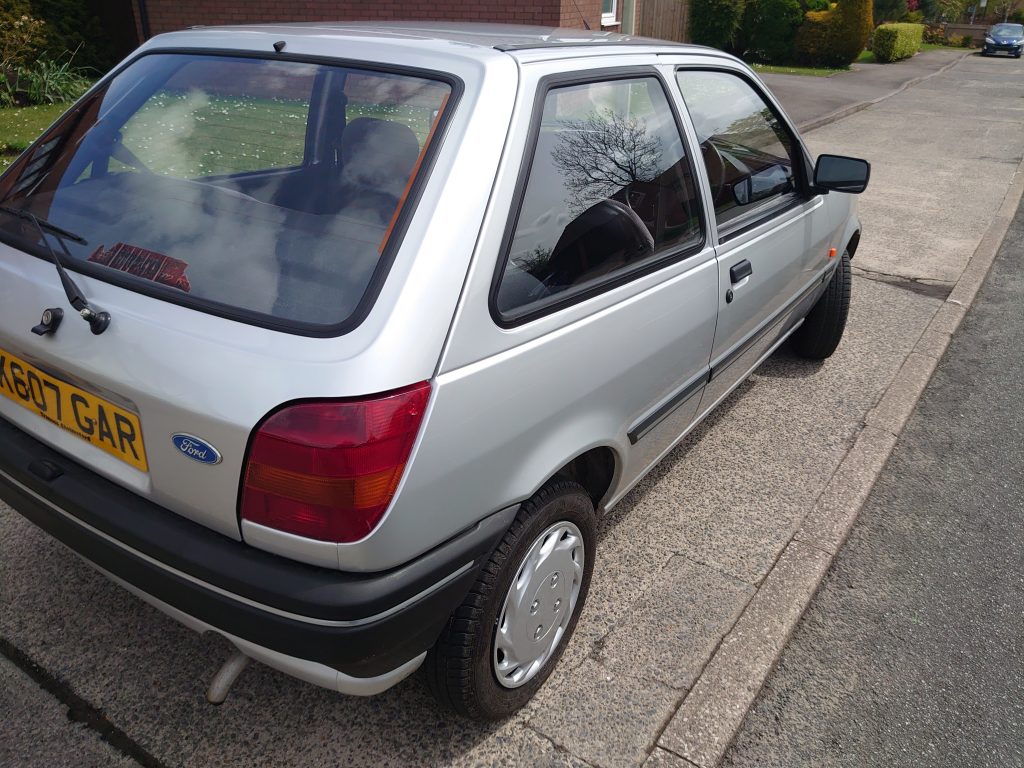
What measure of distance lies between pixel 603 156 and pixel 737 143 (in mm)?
1047

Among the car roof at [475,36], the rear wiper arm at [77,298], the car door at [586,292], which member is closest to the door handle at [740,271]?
the car door at [586,292]

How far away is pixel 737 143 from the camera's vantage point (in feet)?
10.4

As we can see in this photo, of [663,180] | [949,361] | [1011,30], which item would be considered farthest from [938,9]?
[663,180]

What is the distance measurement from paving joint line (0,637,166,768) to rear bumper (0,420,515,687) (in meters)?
0.48

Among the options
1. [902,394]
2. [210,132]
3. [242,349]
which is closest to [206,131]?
[210,132]

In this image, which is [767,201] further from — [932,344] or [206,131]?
[932,344]

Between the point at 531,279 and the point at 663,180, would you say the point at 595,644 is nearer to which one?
the point at 531,279

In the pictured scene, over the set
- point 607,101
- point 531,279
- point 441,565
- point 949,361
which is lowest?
point 949,361

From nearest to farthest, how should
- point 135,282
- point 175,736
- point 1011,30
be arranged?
point 135,282 → point 175,736 → point 1011,30

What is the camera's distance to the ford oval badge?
64.7 inches

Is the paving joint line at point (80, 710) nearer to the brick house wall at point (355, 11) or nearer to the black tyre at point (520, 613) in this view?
the black tyre at point (520, 613)

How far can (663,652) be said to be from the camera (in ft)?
8.21

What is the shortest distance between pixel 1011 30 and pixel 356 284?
41.7 m

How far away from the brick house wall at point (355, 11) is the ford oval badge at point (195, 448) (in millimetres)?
8777
